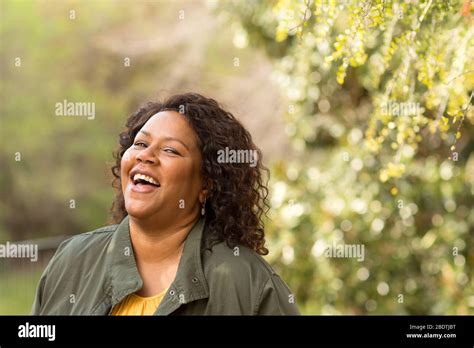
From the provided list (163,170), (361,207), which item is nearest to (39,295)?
(163,170)

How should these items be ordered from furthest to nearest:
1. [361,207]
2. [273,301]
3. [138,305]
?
[361,207]
[138,305]
[273,301]

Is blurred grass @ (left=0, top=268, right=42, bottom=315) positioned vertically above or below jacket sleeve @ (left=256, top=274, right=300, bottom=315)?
below

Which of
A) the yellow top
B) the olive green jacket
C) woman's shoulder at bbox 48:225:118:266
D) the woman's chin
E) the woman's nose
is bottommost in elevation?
the yellow top

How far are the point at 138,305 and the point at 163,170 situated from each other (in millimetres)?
484

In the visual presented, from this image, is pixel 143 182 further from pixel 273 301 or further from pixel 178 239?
pixel 273 301

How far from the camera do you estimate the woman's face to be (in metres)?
2.95

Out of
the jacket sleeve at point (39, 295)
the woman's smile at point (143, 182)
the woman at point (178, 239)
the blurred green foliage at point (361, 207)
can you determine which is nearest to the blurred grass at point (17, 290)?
the blurred green foliage at point (361, 207)

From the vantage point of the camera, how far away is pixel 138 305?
292 centimetres

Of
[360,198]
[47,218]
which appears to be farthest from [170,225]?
[47,218]

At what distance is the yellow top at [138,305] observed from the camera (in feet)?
Result: 9.47

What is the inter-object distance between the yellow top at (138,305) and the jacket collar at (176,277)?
0.17 ft

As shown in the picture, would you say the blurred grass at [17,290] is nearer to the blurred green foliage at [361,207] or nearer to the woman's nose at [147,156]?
the blurred green foliage at [361,207]

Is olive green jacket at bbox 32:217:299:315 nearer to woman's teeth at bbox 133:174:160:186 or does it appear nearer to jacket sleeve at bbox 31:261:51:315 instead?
Result: jacket sleeve at bbox 31:261:51:315

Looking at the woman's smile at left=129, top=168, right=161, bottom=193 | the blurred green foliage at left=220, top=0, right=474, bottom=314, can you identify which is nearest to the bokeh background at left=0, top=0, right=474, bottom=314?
the blurred green foliage at left=220, top=0, right=474, bottom=314
